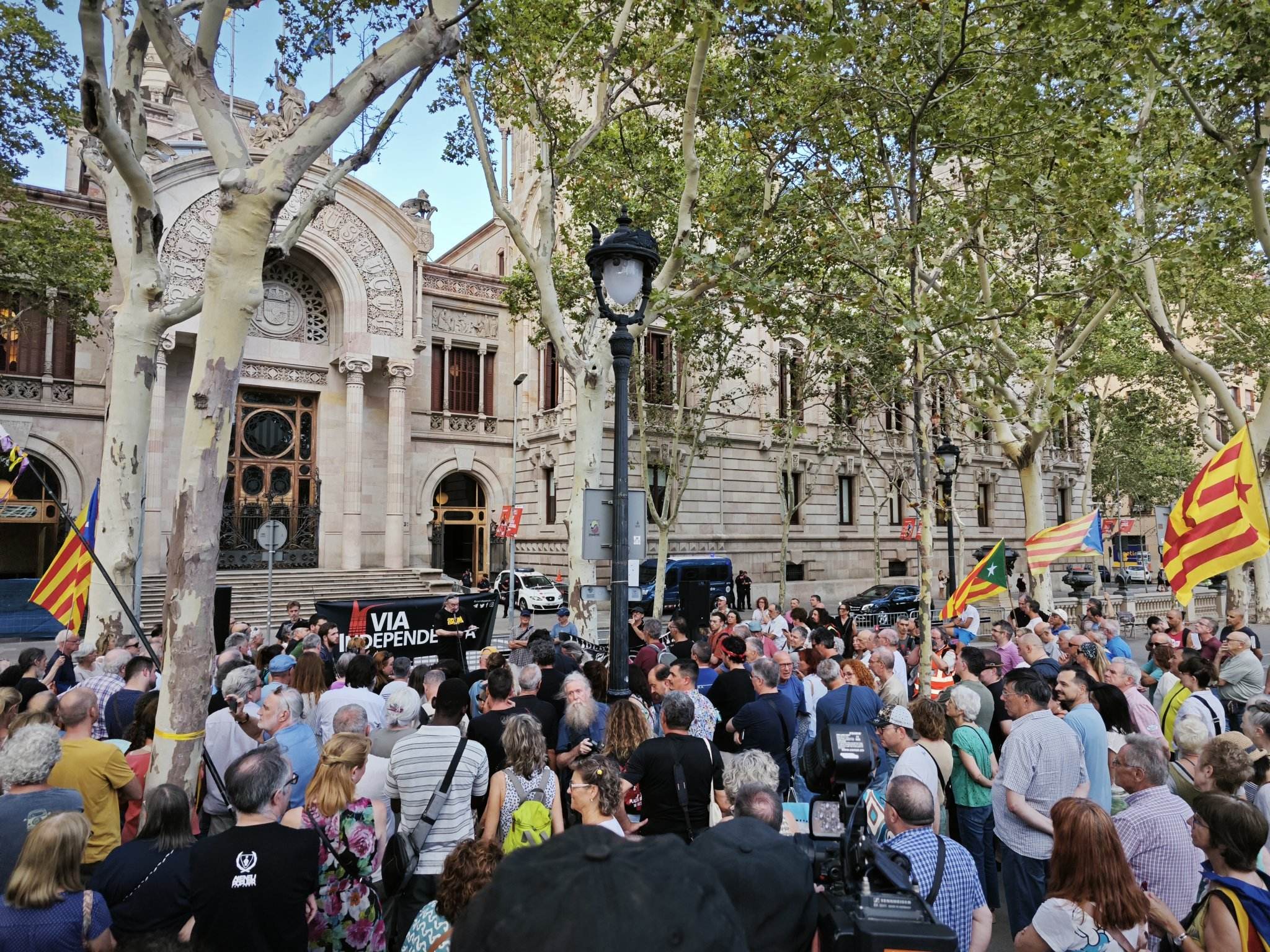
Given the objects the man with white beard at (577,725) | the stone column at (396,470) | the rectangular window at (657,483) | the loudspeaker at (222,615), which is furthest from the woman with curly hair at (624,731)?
the stone column at (396,470)

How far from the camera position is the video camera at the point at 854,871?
2.37 metres

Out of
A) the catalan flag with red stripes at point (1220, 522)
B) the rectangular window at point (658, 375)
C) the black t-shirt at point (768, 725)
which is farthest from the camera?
the rectangular window at point (658, 375)

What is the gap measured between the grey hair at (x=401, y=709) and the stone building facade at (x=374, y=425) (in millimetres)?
15783

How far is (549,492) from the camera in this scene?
31219 mm

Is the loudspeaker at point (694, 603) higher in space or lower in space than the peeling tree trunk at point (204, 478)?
lower

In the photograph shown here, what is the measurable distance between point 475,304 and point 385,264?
445 centimetres

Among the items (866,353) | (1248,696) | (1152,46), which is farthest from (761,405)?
(1248,696)

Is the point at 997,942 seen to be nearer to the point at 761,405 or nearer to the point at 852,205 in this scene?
the point at 852,205

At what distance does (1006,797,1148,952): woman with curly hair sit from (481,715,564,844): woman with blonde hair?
2.46 meters

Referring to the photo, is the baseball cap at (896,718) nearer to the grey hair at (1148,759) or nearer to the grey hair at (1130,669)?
the grey hair at (1148,759)

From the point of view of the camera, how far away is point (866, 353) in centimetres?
2150

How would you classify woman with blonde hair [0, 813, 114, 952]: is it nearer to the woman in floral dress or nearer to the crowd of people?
the crowd of people

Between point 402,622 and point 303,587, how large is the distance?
1656 centimetres

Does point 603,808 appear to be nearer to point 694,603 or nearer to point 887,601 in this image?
point 694,603
